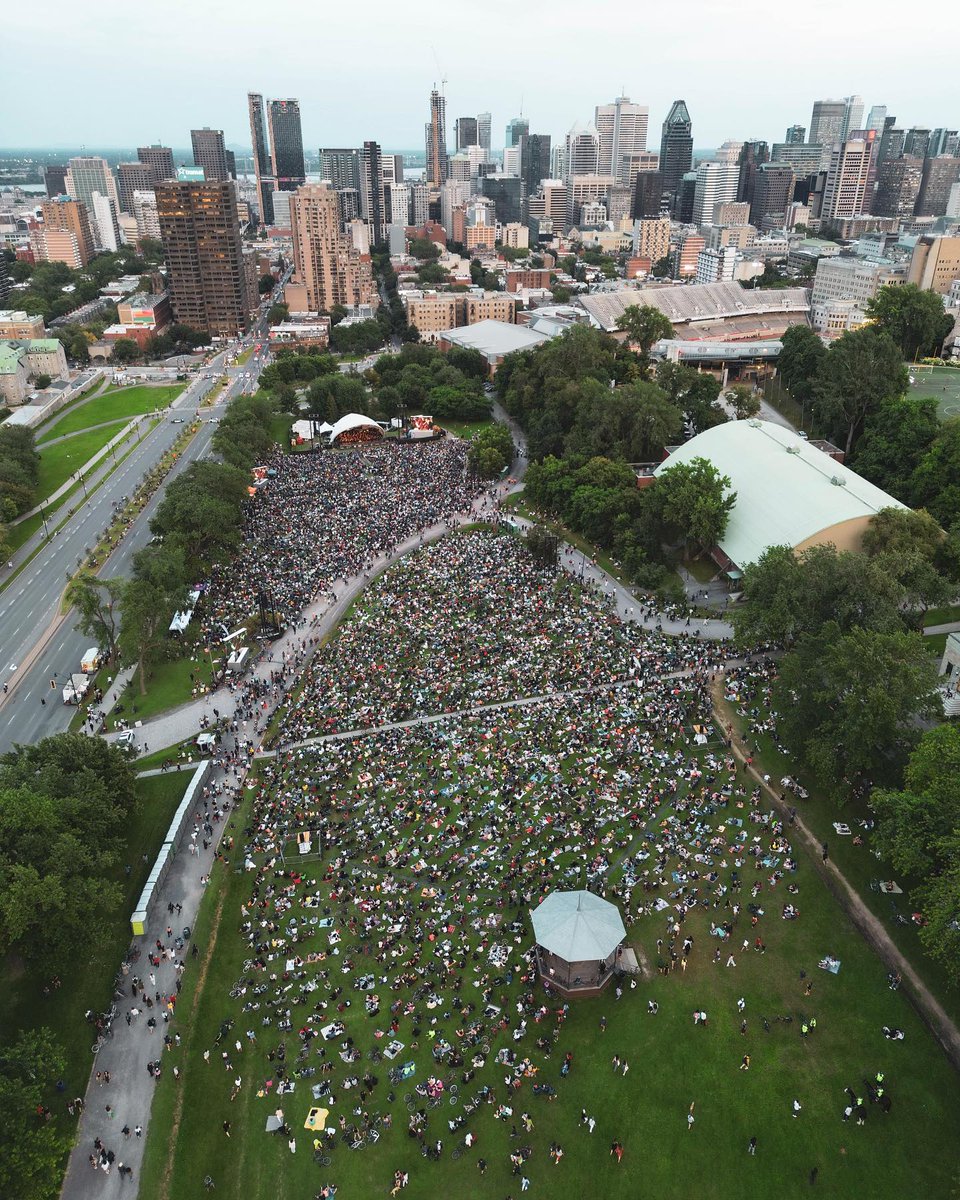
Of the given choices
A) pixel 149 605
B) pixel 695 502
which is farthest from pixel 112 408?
pixel 695 502

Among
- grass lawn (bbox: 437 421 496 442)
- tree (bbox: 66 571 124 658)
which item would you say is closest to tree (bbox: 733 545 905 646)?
tree (bbox: 66 571 124 658)

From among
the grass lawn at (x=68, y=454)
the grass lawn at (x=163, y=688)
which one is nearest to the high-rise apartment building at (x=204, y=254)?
the grass lawn at (x=68, y=454)

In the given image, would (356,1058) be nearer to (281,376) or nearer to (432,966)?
(432,966)

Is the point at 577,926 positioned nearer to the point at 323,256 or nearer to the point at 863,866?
the point at 863,866

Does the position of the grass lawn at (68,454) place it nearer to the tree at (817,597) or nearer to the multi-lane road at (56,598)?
the multi-lane road at (56,598)

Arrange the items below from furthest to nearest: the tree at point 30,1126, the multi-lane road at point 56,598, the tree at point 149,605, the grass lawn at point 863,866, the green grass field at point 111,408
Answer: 1. the green grass field at point 111,408
2. the tree at point 149,605
3. the multi-lane road at point 56,598
4. the grass lawn at point 863,866
5. the tree at point 30,1126

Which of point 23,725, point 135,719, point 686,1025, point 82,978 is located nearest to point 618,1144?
point 686,1025

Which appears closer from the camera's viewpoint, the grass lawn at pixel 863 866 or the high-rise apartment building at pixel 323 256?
the grass lawn at pixel 863 866

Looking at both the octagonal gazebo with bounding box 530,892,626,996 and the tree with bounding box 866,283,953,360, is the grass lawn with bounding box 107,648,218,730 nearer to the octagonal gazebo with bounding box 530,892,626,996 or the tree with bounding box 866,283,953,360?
the octagonal gazebo with bounding box 530,892,626,996
